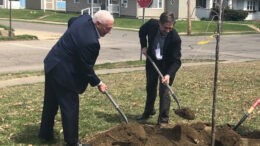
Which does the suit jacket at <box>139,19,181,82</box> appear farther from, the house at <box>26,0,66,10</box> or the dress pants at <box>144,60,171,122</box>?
the house at <box>26,0,66,10</box>

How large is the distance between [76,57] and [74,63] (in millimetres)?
78

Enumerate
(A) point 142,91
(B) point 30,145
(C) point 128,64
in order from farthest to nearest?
(C) point 128,64 → (A) point 142,91 → (B) point 30,145

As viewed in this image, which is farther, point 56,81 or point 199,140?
point 199,140

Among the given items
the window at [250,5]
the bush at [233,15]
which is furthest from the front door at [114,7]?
the window at [250,5]

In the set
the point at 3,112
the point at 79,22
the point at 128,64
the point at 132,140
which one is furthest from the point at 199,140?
the point at 128,64

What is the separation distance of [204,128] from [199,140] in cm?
36

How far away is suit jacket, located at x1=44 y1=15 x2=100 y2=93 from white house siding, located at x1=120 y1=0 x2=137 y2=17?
38775mm

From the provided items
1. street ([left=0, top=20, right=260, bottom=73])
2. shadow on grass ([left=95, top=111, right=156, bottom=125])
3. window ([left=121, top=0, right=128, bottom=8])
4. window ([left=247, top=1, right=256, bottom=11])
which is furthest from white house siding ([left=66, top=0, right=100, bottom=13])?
shadow on grass ([left=95, top=111, right=156, bottom=125])

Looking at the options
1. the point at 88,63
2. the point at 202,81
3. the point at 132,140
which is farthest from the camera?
the point at 202,81

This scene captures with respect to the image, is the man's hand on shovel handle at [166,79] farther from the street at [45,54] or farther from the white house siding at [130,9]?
the white house siding at [130,9]

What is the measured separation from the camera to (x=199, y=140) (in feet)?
16.3

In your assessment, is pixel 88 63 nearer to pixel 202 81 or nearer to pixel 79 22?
pixel 79 22

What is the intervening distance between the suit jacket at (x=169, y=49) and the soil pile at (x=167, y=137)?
113 centimetres

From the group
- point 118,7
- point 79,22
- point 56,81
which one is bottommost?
point 56,81
